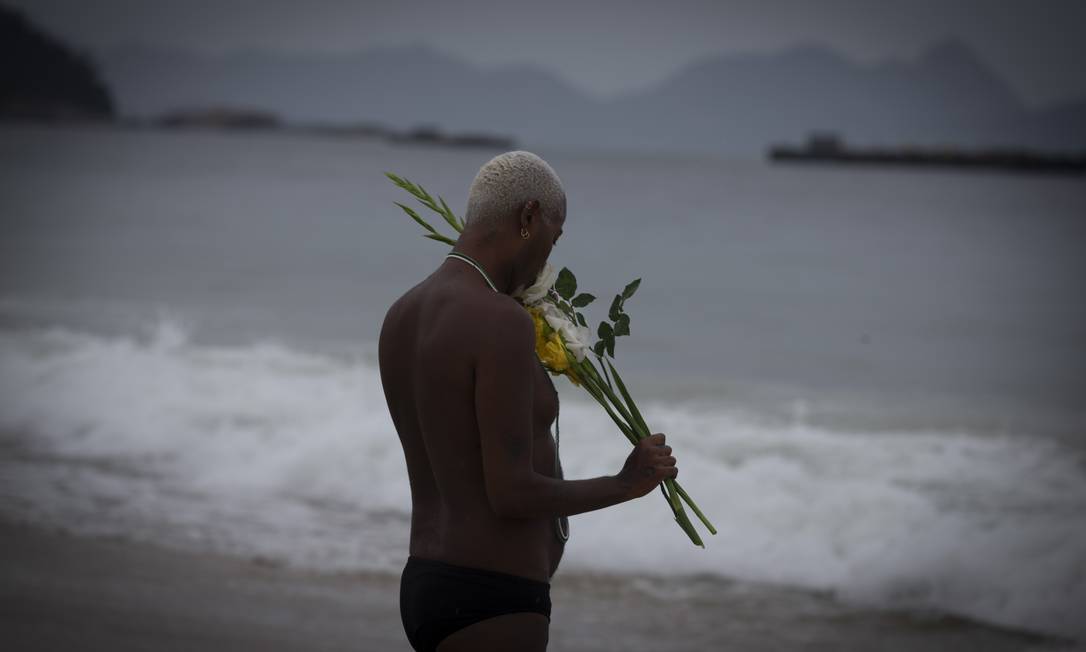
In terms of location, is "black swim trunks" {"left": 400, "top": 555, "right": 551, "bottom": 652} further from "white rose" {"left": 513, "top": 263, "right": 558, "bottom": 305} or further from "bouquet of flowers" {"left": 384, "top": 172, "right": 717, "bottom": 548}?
"white rose" {"left": 513, "top": 263, "right": 558, "bottom": 305}

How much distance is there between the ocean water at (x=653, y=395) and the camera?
7.39m

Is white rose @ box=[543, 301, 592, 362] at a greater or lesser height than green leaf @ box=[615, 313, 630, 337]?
lesser

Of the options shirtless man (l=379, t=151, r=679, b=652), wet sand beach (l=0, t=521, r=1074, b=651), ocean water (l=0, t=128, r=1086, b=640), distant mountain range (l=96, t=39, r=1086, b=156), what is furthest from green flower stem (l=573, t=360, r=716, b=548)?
distant mountain range (l=96, t=39, r=1086, b=156)

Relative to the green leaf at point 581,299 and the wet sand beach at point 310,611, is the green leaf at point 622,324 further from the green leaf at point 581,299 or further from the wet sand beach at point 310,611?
the wet sand beach at point 310,611

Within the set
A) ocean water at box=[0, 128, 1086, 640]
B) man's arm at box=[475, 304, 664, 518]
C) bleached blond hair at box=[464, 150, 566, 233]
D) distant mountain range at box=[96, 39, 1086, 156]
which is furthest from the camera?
distant mountain range at box=[96, 39, 1086, 156]

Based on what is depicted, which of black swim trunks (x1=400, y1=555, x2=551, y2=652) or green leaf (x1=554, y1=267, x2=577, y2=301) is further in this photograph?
green leaf (x1=554, y1=267, x2=577, y2=301)

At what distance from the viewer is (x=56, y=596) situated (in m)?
5.48

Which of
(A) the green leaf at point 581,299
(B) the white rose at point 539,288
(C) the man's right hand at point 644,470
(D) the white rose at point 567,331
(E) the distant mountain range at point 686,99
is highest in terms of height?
(E) the distant mountain range at point 686,99

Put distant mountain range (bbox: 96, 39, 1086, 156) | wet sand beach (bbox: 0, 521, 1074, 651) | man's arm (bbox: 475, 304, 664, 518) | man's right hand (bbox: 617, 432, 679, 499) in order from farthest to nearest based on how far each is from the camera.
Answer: distant mountain range (bbox: 96, 39, 1086, 156) → wet sand beach (bbox: 0, 521, 1074, 651) → man's right hand (bbox: 617, 432, 679, 499) → man's arm (bbox: 475, 304, 664, 518)

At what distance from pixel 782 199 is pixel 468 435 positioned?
184 feet

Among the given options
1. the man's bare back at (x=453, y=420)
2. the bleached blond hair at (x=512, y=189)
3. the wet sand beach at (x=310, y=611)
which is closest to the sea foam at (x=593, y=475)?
the wet sand beach at (x=310, y=611)

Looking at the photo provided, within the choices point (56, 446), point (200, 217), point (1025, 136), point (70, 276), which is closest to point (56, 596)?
point (56, 446)

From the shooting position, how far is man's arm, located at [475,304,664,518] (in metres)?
2.15

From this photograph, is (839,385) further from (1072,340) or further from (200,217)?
(200,217)
